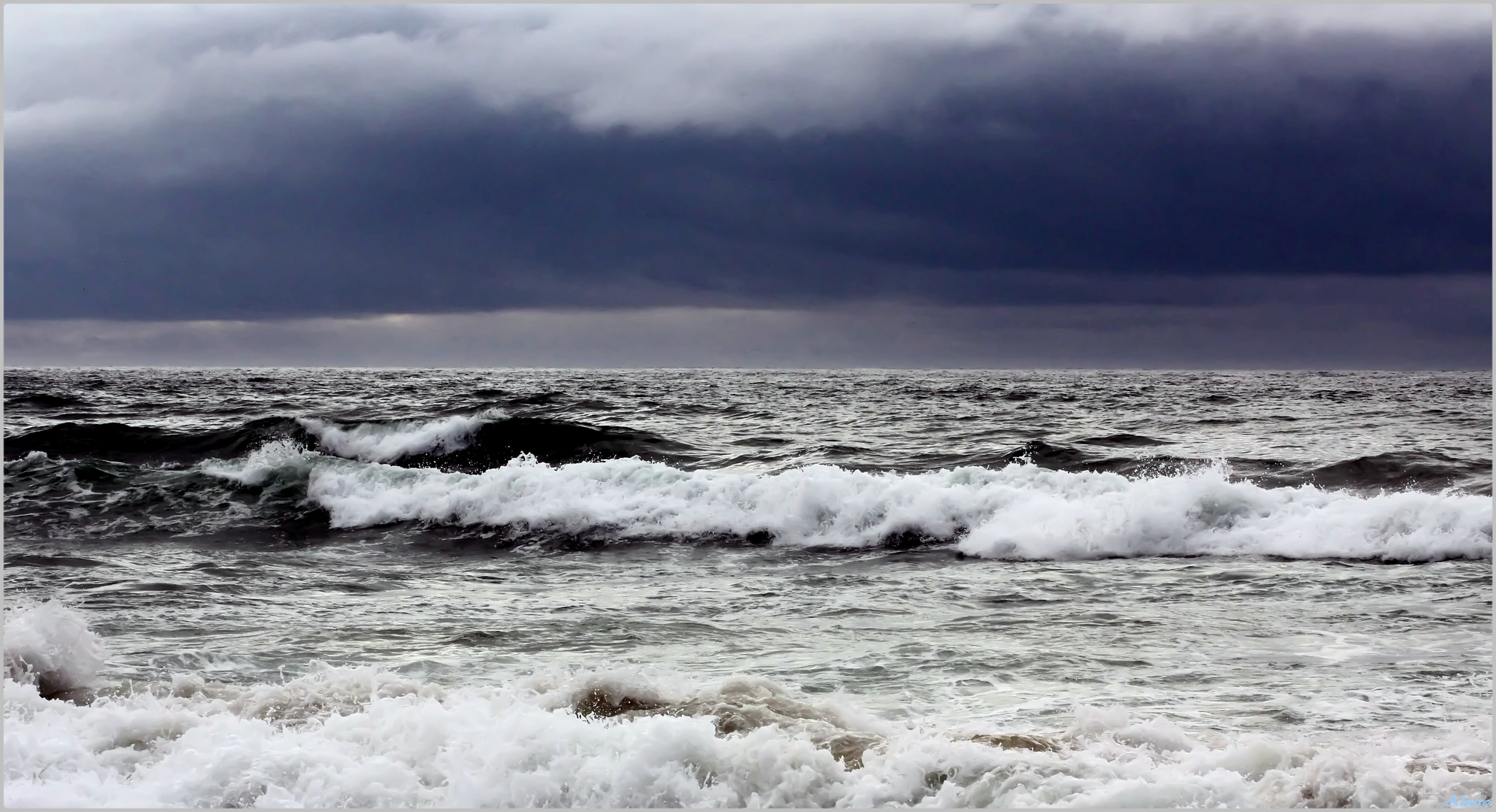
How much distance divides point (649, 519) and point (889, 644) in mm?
6546

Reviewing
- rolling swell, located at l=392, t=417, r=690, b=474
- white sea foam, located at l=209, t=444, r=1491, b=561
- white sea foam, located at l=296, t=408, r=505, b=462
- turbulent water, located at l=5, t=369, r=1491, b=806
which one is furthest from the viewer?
white sea foam, located at l=296, t=408, r=505, b=462

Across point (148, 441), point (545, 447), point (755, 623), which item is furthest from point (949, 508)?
point (148, 441)

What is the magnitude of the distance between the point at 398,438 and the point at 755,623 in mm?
15345

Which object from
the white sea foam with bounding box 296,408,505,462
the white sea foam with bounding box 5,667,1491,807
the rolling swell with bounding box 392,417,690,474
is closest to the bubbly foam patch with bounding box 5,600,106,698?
the white sea foam with bounding box 5,667,1491,807

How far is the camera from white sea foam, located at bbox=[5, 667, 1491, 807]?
4.45m

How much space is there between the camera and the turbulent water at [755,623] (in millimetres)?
4648

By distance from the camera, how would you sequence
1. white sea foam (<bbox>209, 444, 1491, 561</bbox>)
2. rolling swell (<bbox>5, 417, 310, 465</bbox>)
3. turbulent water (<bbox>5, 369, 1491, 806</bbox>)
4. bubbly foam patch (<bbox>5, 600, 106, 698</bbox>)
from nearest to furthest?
1. turbulent water (<bbox>5, 369, 1491, 806</bbox>)
2. bubbly foam patch (<bbox>5, 600, 106, 698</bbox>)
3. white sea foam (<bbox>209, 444, 1491, 561</bbox>)
4. rolling swell (<bbox>5, 417, 310, 465</bbox>)

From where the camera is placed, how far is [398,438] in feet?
71.2

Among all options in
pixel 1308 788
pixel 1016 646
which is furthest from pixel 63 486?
pixel 1308 788

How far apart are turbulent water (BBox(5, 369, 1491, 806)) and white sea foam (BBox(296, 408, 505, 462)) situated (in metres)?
0.20

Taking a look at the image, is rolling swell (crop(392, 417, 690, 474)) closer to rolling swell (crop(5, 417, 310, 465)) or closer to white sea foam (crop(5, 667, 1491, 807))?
rolling swell (crop(5, 417, 310, 465))

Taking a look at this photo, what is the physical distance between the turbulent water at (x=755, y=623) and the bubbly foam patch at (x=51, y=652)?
21mm

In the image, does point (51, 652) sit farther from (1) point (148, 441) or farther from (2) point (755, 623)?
(1) point (148, 441)

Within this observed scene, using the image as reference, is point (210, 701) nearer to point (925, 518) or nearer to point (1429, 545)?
point (925, 518)
